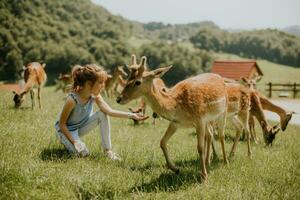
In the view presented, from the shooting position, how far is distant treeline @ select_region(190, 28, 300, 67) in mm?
91938

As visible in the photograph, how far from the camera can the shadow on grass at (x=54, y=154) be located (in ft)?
22.7

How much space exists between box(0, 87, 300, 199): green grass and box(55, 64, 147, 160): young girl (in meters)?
0.25

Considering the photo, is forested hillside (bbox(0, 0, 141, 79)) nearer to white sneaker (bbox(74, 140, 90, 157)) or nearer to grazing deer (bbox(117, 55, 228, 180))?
white sneaker (bbox(74, 140, 90, 157))

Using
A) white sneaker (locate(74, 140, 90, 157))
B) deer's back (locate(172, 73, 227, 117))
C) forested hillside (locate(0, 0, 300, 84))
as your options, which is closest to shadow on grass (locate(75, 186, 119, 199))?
white sneaker (locate(74, 140, 90, 157))

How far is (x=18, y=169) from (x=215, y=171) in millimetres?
3315

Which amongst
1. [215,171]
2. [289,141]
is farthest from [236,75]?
[215,171]

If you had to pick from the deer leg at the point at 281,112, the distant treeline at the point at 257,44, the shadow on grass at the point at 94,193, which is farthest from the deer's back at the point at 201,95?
the distant treeline at the point at 257,44

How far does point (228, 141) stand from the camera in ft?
38.0

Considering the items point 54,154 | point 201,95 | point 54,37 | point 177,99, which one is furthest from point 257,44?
point 54,154

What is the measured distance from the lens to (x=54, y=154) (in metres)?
7.10

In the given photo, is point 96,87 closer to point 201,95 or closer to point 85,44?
point 201,95

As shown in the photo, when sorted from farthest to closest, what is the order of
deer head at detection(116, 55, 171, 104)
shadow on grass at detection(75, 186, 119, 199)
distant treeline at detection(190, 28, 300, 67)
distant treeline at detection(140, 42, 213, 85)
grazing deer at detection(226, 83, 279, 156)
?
distant treeline at detection(140, 42, 213, 85) < distant treeline at detection(190, 28, 300, 67) < grazing deer at detection(226, 83, 279, 156) < deer head at detection(116, 55, 171, 104) < shadow on grass at detection(75, 186, 119, 199)

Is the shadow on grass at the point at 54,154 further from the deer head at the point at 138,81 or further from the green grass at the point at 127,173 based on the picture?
the deer head at the point at 138,81

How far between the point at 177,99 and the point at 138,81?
815mm
